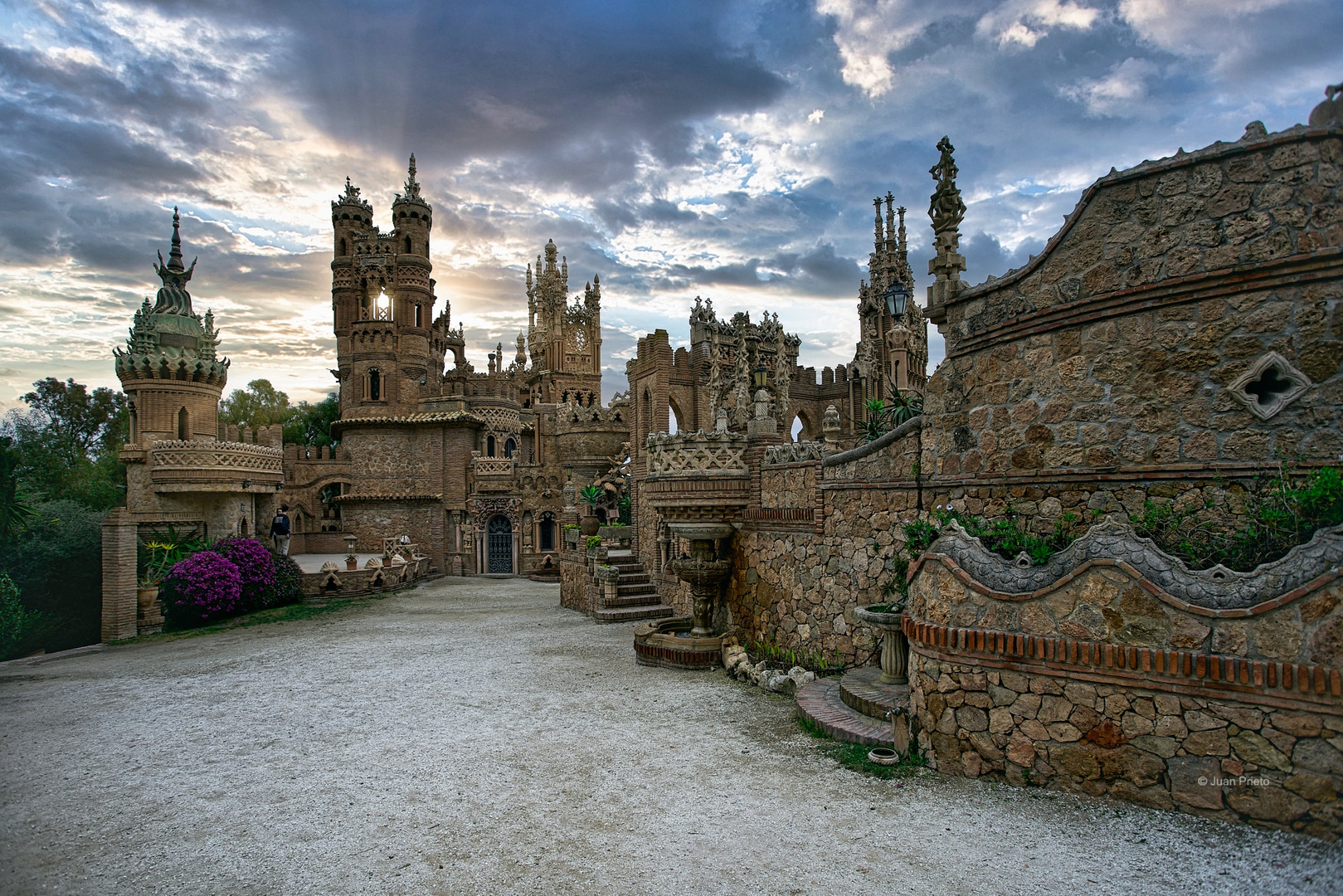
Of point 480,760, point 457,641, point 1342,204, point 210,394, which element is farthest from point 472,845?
point 210,394

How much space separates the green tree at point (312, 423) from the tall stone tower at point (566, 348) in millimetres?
15170

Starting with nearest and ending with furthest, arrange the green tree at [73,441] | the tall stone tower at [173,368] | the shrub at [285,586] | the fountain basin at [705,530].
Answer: the fountain basin at [705,530] → the shrub at [285,586] → the tall stone tower at [173,368] → the green tree at [73,441]

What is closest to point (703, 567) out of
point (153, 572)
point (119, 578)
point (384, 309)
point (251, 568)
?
point (119, 578)

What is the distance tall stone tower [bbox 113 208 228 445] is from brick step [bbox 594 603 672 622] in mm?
15494

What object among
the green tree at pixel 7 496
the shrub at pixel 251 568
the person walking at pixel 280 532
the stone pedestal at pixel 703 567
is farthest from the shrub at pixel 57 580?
the stone pedestal at pixel 703 567

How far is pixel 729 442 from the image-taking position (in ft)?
41.4

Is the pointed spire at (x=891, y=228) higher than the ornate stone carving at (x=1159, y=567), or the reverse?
the pointed spire at (x=891, y=228)

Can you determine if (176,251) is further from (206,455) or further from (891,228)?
(891,228)

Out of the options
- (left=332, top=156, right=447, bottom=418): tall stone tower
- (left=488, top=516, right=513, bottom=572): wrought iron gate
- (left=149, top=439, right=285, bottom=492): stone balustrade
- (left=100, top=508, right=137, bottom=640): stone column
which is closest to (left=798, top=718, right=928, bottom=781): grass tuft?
(left=100, top=508, right=137, bottom=640): stone column

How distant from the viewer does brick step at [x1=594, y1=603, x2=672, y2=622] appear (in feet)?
57.7

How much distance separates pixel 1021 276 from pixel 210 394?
2680 centimetres

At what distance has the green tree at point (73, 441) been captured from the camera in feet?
104

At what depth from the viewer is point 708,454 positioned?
41.4 ft

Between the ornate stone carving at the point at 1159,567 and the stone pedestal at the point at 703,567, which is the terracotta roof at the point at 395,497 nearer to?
the stone pedestal at the point at 703,567
